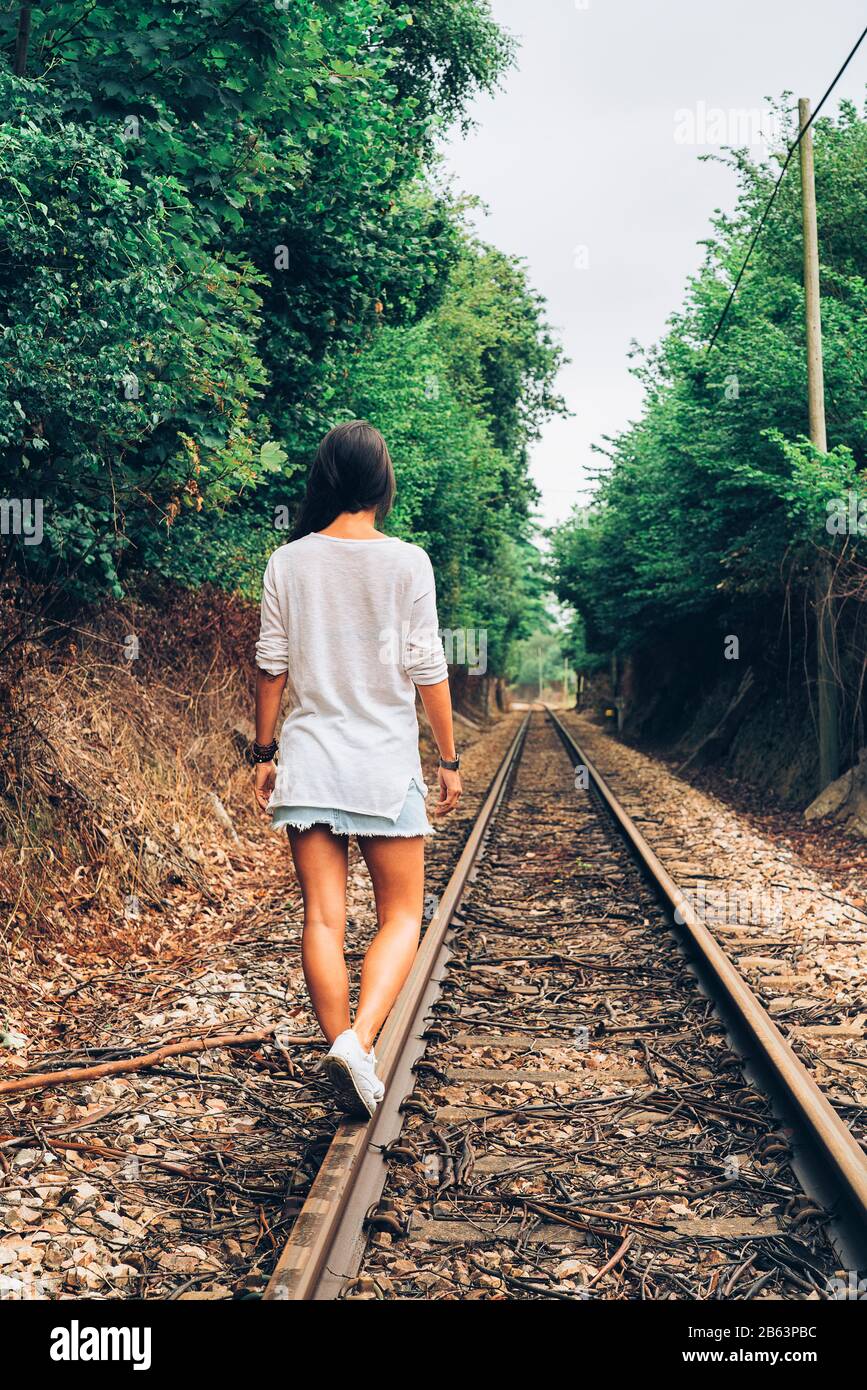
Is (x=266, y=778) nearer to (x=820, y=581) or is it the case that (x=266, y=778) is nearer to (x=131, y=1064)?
(x=131, y=1064)

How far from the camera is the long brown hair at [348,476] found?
3.51m

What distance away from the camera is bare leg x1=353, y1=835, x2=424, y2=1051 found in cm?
349

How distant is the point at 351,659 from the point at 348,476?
58 centimetres

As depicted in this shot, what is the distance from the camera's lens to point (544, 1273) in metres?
2.86

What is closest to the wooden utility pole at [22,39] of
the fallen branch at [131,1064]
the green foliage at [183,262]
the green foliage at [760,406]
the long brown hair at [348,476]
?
the green foliage at [183,262]

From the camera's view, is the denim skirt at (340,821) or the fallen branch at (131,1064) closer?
the denim skirt at (340,821)

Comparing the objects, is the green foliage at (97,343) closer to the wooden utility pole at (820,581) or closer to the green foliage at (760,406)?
the green foliage at (760,406)

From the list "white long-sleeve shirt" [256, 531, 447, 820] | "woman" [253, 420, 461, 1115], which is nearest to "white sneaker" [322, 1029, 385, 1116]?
"woman" [253, 420, 461, 1115]

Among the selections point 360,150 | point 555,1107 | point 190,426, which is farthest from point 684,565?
point 555,1107

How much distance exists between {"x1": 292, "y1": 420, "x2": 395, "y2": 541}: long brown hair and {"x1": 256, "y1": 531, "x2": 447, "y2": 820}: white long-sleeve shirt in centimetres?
11

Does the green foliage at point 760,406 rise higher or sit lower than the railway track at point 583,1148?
higher

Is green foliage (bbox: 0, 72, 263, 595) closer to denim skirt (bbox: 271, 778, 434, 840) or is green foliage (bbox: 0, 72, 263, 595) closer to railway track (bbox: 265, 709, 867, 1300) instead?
denim skirt (bbox: 271, 778, 434, 840)
